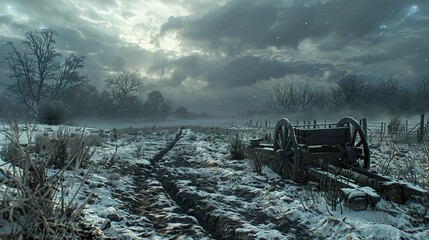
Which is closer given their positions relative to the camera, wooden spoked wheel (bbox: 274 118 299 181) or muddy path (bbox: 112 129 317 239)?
muddy path (bbox: 112 129 317 239)

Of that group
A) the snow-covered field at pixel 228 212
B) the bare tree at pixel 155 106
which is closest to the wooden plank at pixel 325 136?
the snow-covered field at pixel 228 212

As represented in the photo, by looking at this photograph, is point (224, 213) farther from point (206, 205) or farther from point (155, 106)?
point (155, 106)

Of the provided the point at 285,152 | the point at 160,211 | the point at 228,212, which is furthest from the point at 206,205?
the point at 285,152

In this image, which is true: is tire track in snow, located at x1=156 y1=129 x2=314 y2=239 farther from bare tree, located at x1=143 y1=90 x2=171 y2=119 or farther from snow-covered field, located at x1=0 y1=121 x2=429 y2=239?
bare tree, located at x1=143 y1=90 x2=171 y2=119

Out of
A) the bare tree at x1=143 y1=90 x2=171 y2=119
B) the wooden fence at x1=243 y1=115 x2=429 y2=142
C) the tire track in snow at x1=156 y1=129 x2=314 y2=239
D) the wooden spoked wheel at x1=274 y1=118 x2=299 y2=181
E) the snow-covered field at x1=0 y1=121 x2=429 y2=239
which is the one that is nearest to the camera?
the snow-covered field at x1=0 y1=121 x2=429 y2=239

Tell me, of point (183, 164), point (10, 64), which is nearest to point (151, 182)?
point (183, 164)

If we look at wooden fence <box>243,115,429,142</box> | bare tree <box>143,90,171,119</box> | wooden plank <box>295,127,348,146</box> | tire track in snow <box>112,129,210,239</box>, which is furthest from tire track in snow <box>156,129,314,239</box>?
bare tree <box>143,90,171,119</box>

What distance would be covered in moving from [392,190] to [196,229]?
9.74ft

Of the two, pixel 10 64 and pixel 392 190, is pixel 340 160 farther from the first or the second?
pixel 10 64

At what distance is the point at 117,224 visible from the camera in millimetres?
3697

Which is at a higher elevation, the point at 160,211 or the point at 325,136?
the point at 325,136

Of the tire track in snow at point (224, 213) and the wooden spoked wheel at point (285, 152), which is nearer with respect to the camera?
the tire track in snow at point (224, 213)

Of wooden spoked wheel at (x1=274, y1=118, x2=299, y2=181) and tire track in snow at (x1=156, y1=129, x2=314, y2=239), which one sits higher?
wooden spoked wheel at (x1=274, y1=118, x2=299, y2=181)

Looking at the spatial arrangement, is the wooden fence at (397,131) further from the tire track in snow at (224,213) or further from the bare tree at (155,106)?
the bare tree at (155,106)
